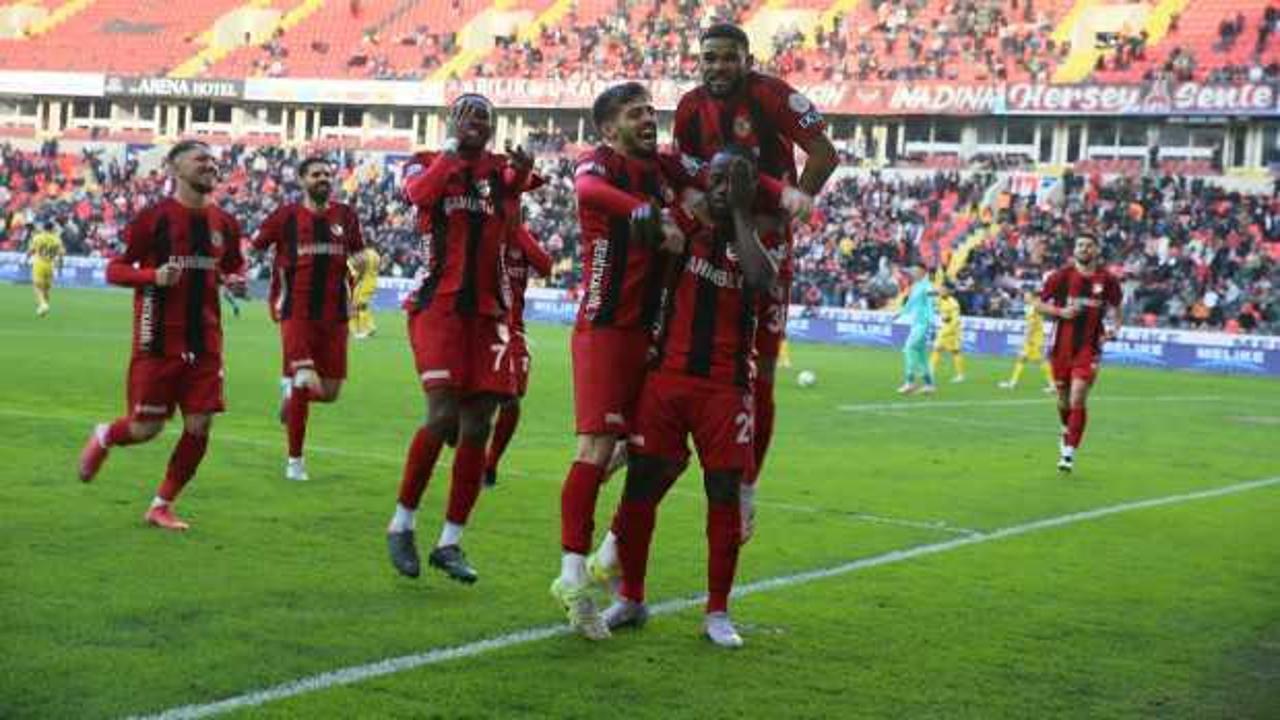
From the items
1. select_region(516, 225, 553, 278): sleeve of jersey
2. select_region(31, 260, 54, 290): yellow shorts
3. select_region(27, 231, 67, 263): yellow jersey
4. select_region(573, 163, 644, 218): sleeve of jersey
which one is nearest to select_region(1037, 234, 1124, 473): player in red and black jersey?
select_region(516, 225, 553, 278): sleeve of jersey

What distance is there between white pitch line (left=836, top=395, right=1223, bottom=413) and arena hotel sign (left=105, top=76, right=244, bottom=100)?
44405mm

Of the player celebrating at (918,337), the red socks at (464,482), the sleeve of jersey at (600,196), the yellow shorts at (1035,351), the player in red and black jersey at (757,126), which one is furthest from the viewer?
the yellow shorts at (1035,351)

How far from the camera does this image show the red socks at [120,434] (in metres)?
9.67

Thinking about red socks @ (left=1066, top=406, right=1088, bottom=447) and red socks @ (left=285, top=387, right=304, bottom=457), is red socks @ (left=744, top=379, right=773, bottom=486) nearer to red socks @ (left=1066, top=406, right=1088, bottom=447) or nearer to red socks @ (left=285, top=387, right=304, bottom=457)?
red socks @ (left=285, top=387, right=304, bottom=457)

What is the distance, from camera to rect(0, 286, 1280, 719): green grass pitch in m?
6.06

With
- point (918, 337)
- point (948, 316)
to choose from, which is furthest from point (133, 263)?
point (948, 316)

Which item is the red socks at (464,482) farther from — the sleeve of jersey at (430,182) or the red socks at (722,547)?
the red socks at (722,547)

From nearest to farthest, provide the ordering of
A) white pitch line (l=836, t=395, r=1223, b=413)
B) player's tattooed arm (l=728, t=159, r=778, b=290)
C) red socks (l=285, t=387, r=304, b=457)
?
player's tattooed arm (l=728, t=159, r=778, b=290) < red socks (l=285, t=387, r=304, b=457) < white pitch line (l=836, t=395, r=1223, b=413)

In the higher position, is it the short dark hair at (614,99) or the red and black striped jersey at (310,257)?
the short dark hair at (614,99)

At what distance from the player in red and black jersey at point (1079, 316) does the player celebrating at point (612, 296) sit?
907 cm

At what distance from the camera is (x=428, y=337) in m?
8.16

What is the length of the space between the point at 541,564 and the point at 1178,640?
3065mm

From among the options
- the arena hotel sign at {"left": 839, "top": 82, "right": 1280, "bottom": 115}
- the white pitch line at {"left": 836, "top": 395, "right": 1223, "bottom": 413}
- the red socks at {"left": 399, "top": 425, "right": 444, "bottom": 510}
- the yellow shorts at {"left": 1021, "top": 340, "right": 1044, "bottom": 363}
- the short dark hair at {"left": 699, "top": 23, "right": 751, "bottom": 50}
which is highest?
the arena hotel sign at {"left": 839, "top": 82, "right": 1280, "bottom": 115}

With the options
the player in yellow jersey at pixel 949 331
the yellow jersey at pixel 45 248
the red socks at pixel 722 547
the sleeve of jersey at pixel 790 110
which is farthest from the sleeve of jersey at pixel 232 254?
the yellow jersey at pixel 45 248
